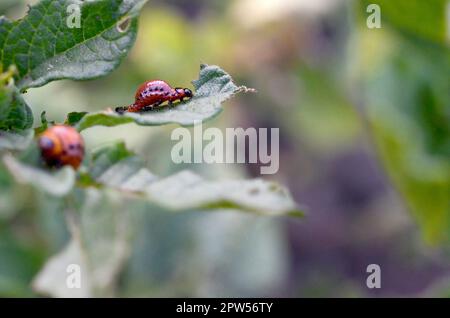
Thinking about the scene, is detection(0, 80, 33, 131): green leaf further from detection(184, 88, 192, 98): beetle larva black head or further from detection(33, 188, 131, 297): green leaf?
detection(33, 188, 131, 297): green leaf

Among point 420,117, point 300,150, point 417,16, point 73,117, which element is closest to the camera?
point 73,117

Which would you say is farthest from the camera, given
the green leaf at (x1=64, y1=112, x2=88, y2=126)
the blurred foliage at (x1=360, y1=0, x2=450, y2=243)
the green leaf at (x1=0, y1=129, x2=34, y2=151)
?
the blurred foliage at (x1=360, y1=0, x2=450, y2=243)

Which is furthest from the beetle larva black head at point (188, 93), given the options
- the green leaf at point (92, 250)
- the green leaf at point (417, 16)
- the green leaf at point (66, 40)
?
the green leaf at point (417, 16)

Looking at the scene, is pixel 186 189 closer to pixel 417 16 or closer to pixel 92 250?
pixel 92 250

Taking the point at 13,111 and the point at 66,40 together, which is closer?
the point at 13,111

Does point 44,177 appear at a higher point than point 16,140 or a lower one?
lower

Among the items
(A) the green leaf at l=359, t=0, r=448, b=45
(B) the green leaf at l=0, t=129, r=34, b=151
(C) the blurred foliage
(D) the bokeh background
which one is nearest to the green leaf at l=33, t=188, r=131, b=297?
(D) the bokeh background

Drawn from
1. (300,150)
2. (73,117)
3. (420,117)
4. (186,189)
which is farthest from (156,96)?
(300,150)
